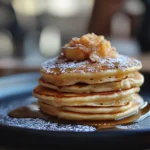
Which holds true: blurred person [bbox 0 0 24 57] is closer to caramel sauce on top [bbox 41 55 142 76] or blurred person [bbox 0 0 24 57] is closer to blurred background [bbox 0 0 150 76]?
blurred background [bbox 0 0 150 76]

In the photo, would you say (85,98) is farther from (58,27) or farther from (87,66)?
(58,27)

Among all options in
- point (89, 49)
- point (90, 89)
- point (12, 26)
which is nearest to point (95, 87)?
point (90, 89)

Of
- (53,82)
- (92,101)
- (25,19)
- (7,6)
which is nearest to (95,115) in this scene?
(92,101)

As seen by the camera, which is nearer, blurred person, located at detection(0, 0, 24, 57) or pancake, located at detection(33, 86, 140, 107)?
pancake, located at detection(33, 86, 140, 107)

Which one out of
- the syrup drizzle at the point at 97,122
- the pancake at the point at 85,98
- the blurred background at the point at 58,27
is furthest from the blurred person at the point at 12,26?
the pancake at the point at 85,98

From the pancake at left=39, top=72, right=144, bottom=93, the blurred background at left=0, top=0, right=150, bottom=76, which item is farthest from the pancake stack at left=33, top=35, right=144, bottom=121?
the blurred background at left=0, top=0, right=150, bottom=76

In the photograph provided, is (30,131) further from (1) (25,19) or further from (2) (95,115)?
(1) (25,19)
